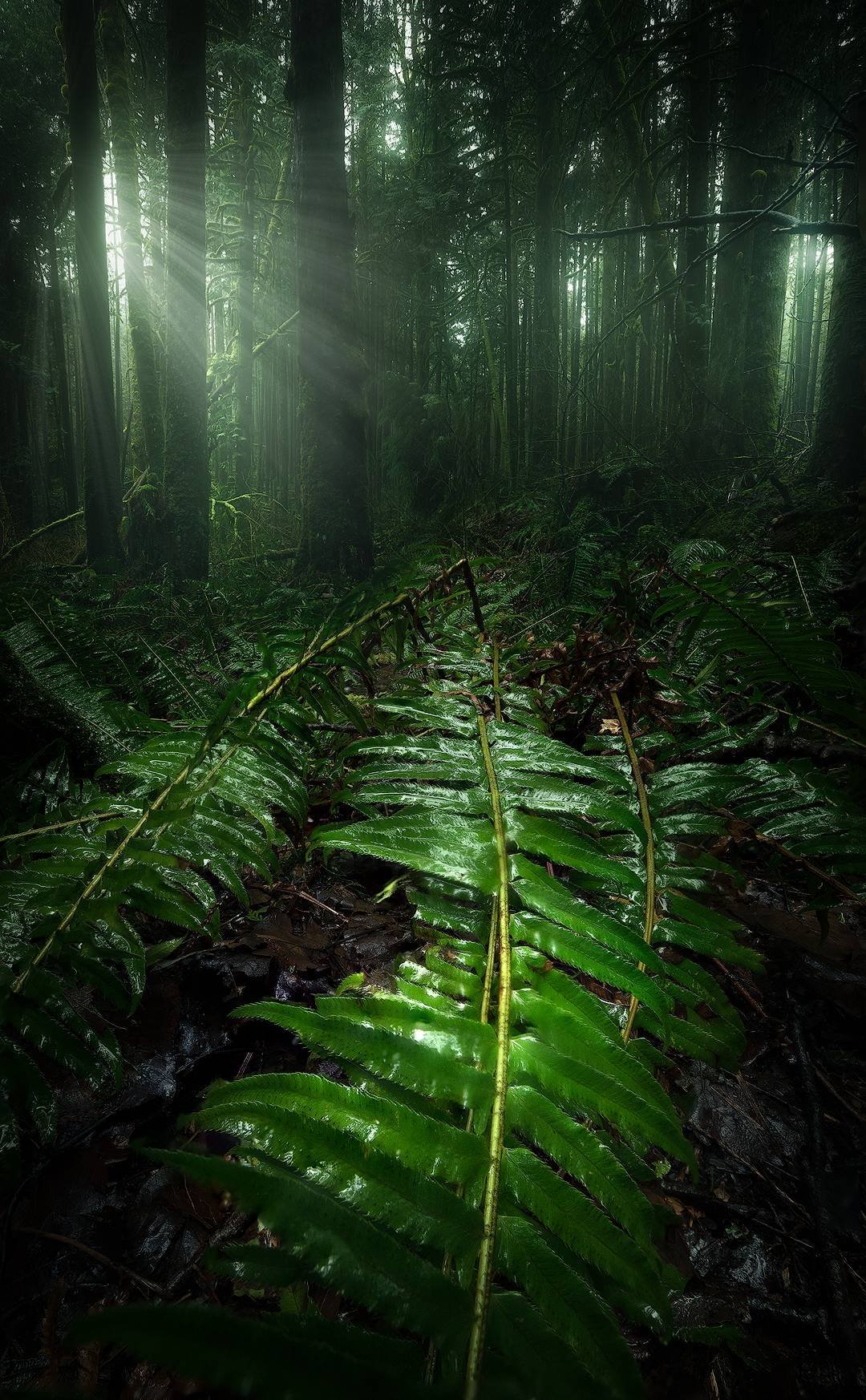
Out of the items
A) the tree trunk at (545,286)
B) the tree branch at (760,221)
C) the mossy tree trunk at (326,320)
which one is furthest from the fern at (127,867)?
the tree trunk at (545,286)

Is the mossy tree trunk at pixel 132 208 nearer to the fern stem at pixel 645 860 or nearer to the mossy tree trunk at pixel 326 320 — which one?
the mossy tree trunk at pixel 326 320

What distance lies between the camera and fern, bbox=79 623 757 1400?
0.96 feet

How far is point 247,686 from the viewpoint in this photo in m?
0.97

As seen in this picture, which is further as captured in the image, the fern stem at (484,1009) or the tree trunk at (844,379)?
the tree trunk at (844,379)

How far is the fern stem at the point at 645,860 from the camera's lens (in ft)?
2.04

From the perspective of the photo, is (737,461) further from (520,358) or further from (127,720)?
(127,720)

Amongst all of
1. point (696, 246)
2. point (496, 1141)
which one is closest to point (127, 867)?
point (496, 1141)

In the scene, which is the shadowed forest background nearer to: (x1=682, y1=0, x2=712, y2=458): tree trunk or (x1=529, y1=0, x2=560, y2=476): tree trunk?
(x1=682, y1=0, x2=712, y2=458): tree trunk

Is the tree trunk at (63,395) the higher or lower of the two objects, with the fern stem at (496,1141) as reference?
higher

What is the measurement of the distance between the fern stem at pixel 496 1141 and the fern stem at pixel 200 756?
418 mm

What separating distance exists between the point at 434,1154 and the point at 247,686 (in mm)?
732

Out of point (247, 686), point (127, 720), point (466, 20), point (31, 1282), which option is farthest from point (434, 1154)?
point (466, 20)

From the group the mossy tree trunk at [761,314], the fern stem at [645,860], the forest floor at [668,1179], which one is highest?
the mossy tree trunk at [761,314]

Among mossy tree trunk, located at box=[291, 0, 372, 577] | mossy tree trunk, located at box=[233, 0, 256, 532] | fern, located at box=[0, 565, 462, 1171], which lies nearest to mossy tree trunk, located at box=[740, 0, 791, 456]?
mossy tree trunk, located at box=[291, 0, 372, 577]
